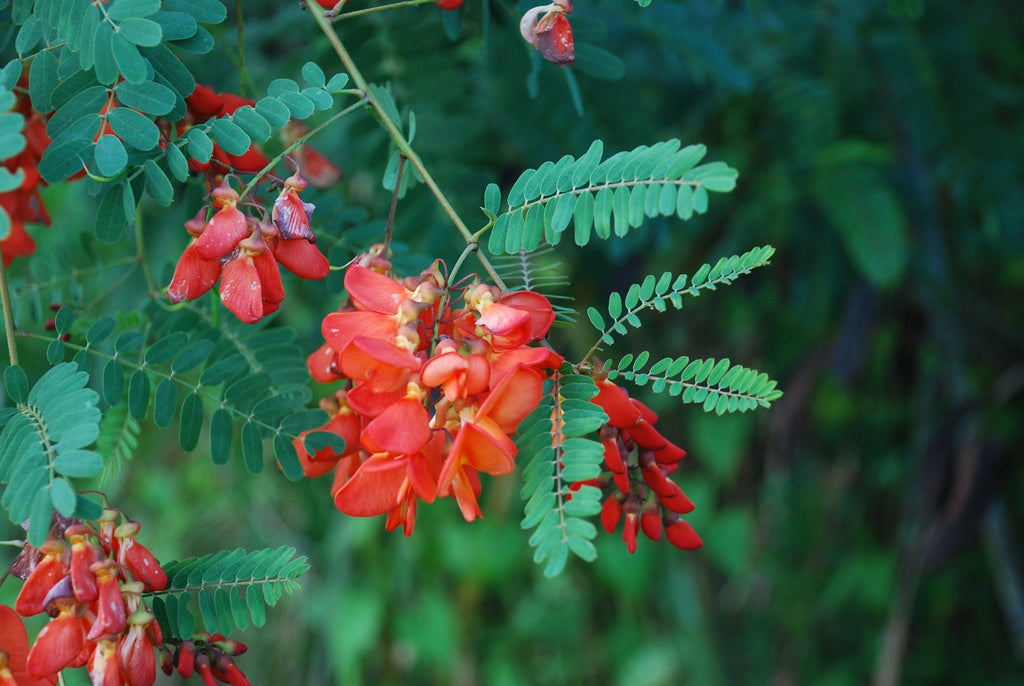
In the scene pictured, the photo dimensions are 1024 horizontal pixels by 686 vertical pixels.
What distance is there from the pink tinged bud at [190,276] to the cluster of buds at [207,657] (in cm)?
20

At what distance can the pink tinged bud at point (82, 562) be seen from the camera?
0.52m

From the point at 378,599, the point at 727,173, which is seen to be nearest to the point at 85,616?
the point at 727,173

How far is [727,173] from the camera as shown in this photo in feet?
1.72

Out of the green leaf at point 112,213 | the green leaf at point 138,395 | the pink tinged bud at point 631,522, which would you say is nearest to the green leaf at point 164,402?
the green leaf at point 138,395

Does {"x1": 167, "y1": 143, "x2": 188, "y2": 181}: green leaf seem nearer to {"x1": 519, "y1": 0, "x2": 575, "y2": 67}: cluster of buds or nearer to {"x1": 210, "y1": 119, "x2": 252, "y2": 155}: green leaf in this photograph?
{"x1": 210, "y1": 119, "x2": 252, "y2": 155}: green leaf

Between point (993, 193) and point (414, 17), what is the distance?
2.81 ft

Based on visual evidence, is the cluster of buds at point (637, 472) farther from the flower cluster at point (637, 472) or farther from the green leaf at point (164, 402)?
the green leaf at point (164, 402)

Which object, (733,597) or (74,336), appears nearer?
(74,336)

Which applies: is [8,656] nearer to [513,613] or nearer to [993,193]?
[993,193]

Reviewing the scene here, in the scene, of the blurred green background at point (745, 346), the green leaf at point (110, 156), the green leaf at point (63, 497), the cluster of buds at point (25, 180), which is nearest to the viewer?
the green leaf at point (63, 497)

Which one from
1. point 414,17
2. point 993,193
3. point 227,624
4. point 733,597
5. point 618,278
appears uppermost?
point 414,17

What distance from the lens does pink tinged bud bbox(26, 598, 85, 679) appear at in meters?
0.52

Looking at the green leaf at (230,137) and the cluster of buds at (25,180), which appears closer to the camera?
the green leaf at (230,137)

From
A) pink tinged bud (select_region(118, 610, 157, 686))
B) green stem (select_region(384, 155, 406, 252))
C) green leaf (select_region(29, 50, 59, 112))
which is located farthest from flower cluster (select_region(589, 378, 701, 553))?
green leaf (select_region(29, 50, 59, 112))
